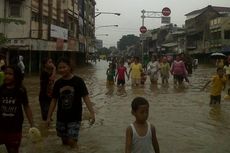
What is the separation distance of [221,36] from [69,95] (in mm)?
60614

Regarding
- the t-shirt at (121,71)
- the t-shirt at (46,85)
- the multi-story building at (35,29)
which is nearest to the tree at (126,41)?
the multi-story building at (35,29)

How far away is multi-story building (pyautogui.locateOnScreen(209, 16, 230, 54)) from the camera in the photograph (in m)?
64.0

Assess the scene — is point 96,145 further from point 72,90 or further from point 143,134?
point 143,134

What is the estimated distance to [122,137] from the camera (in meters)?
9.88

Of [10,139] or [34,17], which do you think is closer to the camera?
[10,139]

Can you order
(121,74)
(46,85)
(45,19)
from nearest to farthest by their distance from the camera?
(46,85)
(121,74)
(45,19)

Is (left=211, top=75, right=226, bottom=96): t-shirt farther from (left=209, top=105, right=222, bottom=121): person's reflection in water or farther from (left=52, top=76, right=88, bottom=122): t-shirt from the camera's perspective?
(left=52, top=76, right=88, bottom=122): t-shirt

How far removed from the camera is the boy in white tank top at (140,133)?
4.82 m

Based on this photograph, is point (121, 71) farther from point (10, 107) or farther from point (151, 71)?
point (10, 107)

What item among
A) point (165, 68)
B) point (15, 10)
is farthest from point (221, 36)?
point (165, 68)

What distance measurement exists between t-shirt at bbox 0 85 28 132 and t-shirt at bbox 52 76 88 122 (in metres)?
1.21

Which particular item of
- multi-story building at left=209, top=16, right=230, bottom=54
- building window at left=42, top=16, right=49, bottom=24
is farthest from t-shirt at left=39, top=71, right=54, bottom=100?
multi-story building at left=209, top=16, right=230, bottom=54

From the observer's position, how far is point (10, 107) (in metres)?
6.28

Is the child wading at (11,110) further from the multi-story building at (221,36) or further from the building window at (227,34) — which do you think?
the building window at (227,34)
